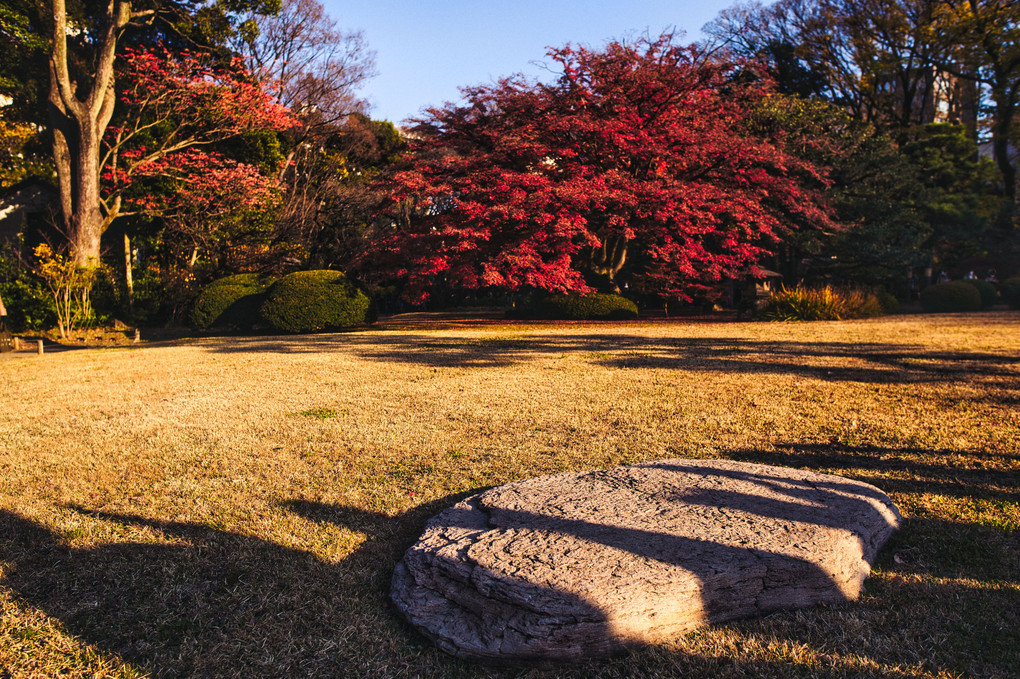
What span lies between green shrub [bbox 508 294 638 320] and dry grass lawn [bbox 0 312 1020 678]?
645 cm

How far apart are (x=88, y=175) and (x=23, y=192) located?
4.94 metres

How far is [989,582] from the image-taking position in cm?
246

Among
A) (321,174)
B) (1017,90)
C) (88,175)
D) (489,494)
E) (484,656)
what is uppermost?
(1017,90)

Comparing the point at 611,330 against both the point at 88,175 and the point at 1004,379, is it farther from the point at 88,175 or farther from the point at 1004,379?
the point at 88,175

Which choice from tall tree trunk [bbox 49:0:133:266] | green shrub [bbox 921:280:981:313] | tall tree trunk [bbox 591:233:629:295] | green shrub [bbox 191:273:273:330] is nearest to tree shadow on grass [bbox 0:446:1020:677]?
green shrub [bbox 191:273:273:330]

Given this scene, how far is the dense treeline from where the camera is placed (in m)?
13.8

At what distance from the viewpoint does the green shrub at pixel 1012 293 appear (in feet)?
60.8

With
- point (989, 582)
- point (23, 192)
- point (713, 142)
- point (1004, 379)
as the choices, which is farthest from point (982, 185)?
point (23, 192)

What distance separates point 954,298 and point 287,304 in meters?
18.2

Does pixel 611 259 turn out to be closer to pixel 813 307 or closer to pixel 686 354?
pixel 813 307

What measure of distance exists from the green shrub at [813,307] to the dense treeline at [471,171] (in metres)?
1.53

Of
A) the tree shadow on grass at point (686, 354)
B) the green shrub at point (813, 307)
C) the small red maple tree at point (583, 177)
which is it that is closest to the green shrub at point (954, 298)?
the green shrub at point (813, 307)

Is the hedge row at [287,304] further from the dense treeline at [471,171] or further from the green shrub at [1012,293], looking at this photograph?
the green shrub at [1012,293]

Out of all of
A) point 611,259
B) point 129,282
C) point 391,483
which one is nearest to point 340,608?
point 391,483
